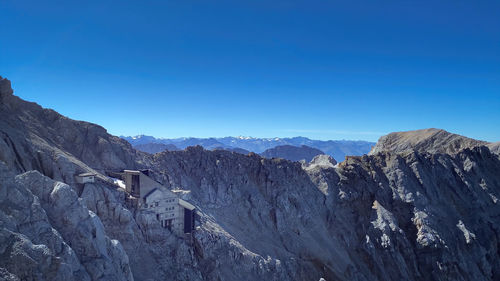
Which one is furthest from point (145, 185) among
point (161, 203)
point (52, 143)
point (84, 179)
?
point (52, 143)

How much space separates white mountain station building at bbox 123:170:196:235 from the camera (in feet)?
130

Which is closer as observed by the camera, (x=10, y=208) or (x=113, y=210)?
(x=10, y=208)

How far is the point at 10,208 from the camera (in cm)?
2209

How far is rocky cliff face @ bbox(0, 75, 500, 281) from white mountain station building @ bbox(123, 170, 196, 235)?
1.27 metres

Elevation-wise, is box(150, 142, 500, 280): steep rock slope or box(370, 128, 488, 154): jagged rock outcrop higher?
box(370, 128, 488, 154): jagged rock outcrop

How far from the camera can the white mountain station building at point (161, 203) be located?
3953 centimetres

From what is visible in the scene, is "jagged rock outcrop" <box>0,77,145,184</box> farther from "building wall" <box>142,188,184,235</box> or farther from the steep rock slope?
"building wall" <box>142,188,184,235</box>

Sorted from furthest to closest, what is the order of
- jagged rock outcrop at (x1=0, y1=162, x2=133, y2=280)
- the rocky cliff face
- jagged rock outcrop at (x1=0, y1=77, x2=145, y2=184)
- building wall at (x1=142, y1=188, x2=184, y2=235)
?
building wall at (x1=142, y1=188, x2=184, y2=235), jagged rock outcrop at (x1=0, y1=77, x2=145, y2=184), the rocky cliff face, jagged rock outcrop at (x1=0, y1=162, x2=133, y2=280)

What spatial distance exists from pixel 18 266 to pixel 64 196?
8.05m

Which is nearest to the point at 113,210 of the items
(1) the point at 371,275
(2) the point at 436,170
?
(1) the point at 371,275

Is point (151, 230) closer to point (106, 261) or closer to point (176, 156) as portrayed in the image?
point (106, 261)

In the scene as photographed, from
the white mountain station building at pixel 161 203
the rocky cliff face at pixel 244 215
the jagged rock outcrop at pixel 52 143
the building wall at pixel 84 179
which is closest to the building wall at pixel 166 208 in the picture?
the white mountain station building at pixel 161 203

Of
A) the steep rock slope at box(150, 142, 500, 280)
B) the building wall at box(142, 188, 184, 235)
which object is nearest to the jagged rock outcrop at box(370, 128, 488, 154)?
the steep rock slope at box(150, 142, 500, 280)

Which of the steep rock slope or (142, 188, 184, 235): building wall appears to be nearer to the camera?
(142, 188, 184, 235): building wall
